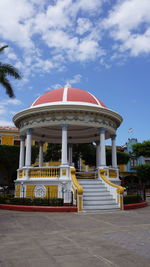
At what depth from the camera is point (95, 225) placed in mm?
9445

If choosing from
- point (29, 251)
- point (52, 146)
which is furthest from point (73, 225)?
point (52, 146)

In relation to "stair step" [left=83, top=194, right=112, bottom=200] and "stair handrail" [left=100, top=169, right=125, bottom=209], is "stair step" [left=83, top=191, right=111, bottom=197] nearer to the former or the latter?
"stair step" [left=83, top=194, right=112, bottom=200]

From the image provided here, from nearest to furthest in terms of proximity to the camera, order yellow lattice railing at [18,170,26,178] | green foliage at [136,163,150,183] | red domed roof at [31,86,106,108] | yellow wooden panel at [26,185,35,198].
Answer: yellow wooden panel at [26,185,35,198] < yellow lattice railing at [18,170,26,178] < red domed roof at [31,86,106,108] < green foliage at [136,163,150,183]

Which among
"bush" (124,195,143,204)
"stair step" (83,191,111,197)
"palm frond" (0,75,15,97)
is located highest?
"palm frond" (0,75,15,97)

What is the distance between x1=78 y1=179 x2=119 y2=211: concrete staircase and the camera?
45.4 ft

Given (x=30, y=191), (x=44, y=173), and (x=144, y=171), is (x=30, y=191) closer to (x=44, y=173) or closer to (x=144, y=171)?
(x=44, y=173)

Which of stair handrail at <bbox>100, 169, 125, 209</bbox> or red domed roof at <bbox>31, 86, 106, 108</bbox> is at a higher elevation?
red domed roof at <bbox>31, 86, 106, 108</bbox>

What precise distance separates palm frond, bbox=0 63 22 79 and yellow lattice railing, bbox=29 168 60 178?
6.96m

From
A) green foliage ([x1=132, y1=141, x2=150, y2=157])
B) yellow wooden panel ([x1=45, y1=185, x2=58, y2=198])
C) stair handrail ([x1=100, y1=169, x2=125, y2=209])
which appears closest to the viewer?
stair handrail ([x1=100, y1=169, x2=125, y2=209])

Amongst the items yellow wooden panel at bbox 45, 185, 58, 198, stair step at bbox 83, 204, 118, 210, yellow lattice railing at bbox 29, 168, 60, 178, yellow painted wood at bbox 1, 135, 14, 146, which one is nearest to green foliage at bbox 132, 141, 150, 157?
yellow lattice railing at bbox 29, 168, 60, 178

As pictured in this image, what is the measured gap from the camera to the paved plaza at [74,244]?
511cm

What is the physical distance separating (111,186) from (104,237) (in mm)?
8143

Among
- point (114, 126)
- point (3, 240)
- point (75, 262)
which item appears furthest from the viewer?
point (114, 126)

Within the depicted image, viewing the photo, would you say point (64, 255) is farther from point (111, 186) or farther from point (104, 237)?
point (111, 186)
